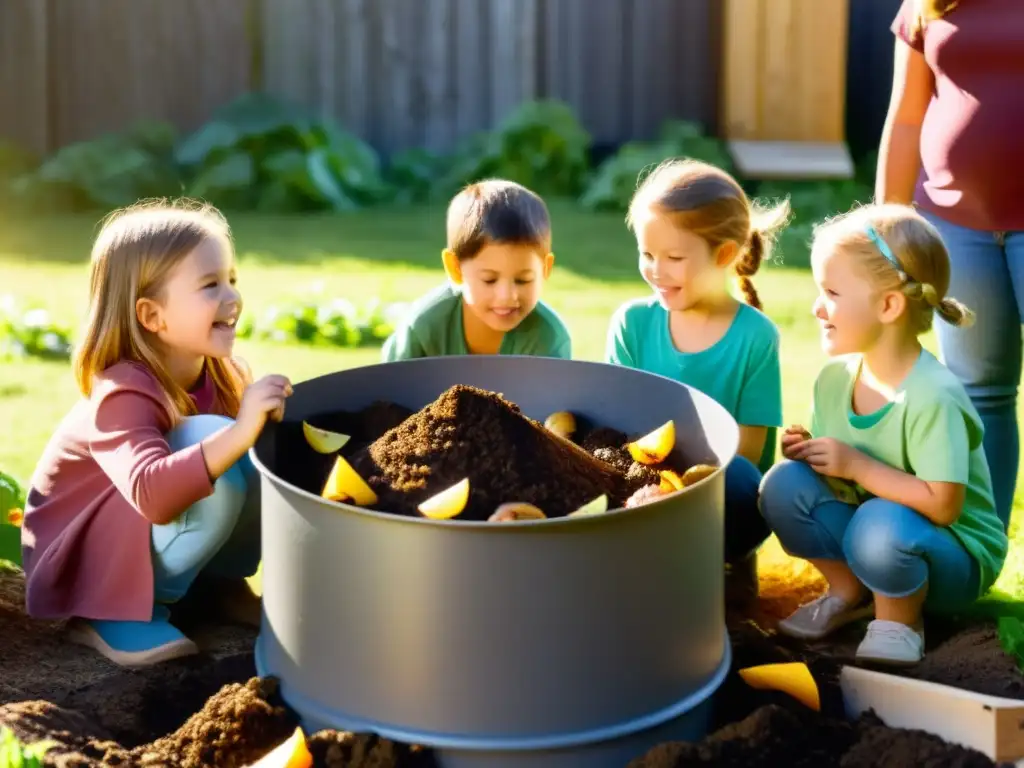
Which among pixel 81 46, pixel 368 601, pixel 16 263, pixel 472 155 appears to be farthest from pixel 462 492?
pixel 81 46

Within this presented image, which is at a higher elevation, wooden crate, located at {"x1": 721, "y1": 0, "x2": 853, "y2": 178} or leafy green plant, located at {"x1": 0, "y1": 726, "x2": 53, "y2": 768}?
wooden crate, located at {"x1": 721, "y1": 0, "x2": 853, "y2": 178}

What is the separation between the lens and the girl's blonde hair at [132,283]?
3.24 metres

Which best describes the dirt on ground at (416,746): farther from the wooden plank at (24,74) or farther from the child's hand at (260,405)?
the wooden plank at (24,74)

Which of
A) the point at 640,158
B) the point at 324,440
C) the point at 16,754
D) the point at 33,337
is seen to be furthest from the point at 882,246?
the point at 640,158

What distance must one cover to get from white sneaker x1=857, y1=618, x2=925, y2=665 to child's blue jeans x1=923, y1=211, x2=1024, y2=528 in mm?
731

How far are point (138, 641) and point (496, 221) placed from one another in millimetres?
1286

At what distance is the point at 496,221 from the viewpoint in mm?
3605

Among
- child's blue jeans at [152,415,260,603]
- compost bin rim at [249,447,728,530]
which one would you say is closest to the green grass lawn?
child's blue jeans at [152,415,260,603]

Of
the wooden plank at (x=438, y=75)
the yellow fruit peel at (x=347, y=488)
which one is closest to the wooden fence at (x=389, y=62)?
the wooden plank at (x=438, y=75)

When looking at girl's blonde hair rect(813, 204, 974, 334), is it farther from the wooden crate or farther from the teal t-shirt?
the wooden crate

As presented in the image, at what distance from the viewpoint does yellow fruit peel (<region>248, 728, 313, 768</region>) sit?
8.45ft

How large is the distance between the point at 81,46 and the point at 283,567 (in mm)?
7683

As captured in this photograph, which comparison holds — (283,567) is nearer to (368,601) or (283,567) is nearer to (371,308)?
(368,601)

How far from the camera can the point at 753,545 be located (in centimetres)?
362
